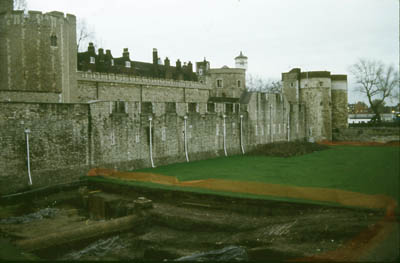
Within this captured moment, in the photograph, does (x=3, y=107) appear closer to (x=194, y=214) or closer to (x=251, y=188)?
(x=194, y=214)

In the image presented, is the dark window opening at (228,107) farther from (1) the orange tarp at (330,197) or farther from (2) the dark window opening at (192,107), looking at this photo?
(1) the orange tarp at (330,197)

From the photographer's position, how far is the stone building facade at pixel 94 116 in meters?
14.2

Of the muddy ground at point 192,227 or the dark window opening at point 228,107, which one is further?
the dark window opening at point 228,107

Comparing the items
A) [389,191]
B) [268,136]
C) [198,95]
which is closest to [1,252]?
[389,191]

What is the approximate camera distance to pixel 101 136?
16.4m

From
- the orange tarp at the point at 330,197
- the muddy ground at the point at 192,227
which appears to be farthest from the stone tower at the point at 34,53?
the muddy ground at the point at 192,227

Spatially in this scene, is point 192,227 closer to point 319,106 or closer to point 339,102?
point 319,106

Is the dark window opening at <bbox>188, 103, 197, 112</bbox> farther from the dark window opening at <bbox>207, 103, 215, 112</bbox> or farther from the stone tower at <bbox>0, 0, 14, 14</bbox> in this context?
the stone tower at <bbox>0, 0, 14, 14</bbox>

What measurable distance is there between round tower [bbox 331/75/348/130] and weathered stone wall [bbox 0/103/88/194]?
91.1 feet

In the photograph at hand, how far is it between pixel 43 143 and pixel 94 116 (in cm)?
251

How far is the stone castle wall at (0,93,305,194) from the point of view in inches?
538

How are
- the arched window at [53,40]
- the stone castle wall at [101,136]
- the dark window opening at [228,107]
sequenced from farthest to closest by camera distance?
the dark window opening at [228,107]
the arched window at [53,40]
the stone castle wall at [101,136]

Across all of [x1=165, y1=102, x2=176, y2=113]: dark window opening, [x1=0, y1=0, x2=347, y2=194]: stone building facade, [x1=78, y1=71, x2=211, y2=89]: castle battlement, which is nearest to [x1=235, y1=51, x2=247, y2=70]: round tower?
[x1=78, y1=71, x2=211, y2=89]: castle battlement

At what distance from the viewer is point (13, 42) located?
64.4 ft
